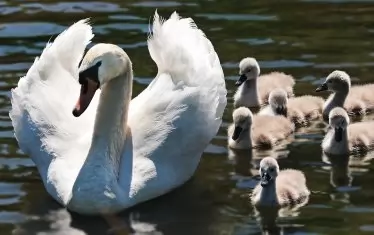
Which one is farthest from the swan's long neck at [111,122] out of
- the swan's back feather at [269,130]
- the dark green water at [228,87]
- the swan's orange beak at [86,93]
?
the swan's back feather at [269,130]

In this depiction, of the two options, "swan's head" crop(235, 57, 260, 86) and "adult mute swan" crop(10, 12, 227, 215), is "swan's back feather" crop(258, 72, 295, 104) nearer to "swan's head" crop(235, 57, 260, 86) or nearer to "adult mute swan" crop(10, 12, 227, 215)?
"swan's head" crop(235, 57, 260, 86)

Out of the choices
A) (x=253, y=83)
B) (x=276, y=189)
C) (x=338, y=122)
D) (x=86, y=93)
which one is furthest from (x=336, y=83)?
(x=86, y=93)

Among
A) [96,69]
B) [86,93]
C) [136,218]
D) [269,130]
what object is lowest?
[136,218]

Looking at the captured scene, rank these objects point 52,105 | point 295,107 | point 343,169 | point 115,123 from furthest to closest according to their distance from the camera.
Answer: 1. point 295,107
2. point 343,169
3. point 52,105
4. point 115,123

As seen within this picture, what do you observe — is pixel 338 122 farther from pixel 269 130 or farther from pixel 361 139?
pixel 269 130

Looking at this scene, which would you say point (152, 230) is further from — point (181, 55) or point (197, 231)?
point (181, 55)

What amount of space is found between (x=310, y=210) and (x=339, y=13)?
5.32 meters

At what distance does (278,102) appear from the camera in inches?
446

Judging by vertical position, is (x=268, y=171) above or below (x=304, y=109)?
above

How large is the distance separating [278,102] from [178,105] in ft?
6.00

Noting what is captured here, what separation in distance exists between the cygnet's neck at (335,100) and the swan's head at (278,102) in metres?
0.43

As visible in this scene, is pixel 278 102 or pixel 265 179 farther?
pixel 278 102

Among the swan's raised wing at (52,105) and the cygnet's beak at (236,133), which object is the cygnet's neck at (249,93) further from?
the swan's raised wing at (52,105)

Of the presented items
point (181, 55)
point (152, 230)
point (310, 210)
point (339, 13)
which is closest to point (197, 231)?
point (152, 230)
